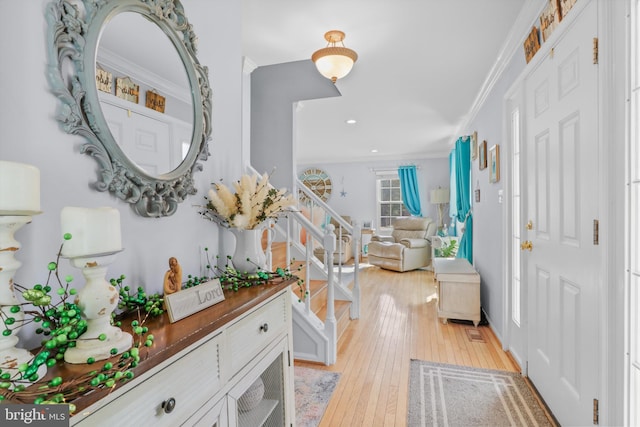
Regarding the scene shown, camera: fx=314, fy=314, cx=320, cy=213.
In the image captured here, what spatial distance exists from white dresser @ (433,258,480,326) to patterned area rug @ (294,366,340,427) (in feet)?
4.96

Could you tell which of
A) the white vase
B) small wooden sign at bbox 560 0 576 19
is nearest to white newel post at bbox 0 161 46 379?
the white vase

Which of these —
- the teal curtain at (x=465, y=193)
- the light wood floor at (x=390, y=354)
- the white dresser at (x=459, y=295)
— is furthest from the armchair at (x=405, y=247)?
the white dresser at (x=459, y=295)

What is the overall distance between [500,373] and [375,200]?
5.79 meters

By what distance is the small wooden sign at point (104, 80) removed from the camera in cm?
84

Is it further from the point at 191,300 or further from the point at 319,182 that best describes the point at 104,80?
the point at 319,182

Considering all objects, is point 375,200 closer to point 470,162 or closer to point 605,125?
point 470,162

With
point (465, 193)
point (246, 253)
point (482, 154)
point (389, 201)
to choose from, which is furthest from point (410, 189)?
point (246, 253)

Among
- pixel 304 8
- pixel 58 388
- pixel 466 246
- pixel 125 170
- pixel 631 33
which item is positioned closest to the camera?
pixel 58 388

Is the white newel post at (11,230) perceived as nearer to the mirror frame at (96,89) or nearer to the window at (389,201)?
the mirror frame at (96,89)

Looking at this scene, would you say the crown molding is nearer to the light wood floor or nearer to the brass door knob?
the light wood floor

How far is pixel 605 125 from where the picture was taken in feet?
4.12

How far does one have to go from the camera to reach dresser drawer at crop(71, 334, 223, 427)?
604mm

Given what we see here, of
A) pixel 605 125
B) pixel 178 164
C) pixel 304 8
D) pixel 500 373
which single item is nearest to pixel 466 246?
pixel 500 373

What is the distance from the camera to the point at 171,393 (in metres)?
0.75
